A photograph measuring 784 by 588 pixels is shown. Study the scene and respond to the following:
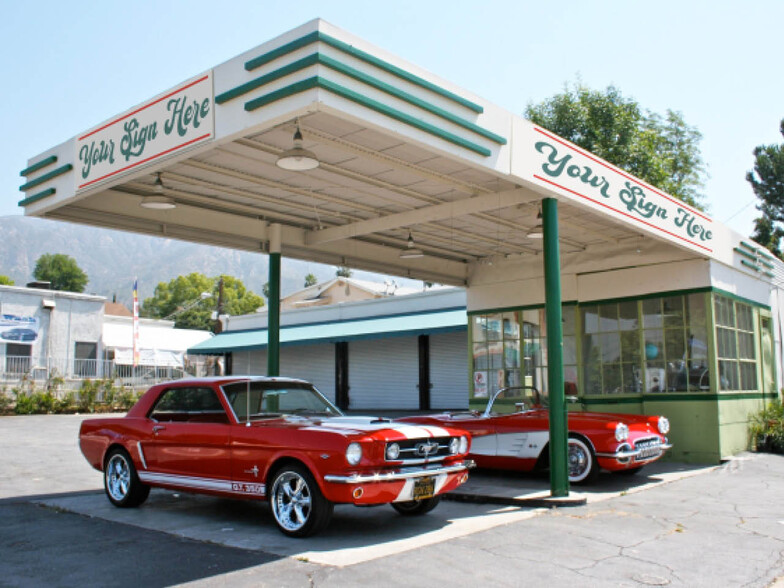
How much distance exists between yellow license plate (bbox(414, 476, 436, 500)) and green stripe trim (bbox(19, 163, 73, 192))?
599cm

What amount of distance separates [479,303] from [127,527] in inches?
387

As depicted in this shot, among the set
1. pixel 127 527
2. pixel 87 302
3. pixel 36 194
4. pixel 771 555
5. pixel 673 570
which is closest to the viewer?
pixel 673 570

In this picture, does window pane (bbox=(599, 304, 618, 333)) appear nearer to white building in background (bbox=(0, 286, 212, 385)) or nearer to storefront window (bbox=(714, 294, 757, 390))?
storefront window (bbox=(714, 294, 757, 390))

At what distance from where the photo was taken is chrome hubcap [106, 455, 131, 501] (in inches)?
351

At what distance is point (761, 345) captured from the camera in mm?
15617

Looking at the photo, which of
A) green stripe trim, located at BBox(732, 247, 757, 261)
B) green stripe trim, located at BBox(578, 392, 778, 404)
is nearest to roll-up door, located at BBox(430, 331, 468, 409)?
green stripe trim, located at BBox(578, 392, 778, 404)

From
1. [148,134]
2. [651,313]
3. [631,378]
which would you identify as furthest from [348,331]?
[148,134]

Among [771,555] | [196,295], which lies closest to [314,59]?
[771,555]

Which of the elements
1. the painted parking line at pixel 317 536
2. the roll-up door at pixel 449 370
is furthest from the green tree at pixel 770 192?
the painted parking line at pixel 317 536

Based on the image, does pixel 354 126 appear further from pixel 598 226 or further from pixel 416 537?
pixel 598 226

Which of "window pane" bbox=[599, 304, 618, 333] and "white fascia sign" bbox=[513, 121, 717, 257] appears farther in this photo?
"window pane" bbox=[599, 304, 618, 333]

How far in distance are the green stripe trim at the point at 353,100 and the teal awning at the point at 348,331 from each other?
48.8 ft

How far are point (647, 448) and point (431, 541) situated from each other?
4661 mm

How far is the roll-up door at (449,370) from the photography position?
87.4 feet
